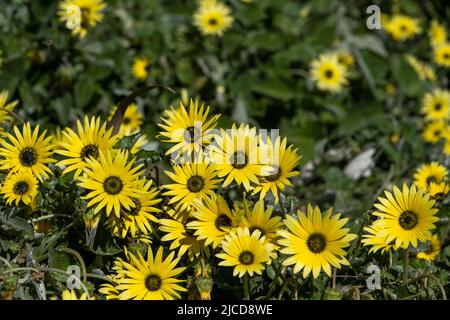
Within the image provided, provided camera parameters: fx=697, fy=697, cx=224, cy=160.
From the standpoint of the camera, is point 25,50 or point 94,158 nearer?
point 94,158

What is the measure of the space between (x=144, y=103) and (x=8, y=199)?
209cm

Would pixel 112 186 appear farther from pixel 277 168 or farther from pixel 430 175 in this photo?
pixel 430 175

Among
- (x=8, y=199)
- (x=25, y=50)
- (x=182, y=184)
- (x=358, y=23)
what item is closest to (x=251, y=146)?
(x=182, y=184)

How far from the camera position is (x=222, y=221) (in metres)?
2.06

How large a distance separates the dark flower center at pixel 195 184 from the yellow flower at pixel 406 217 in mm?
527

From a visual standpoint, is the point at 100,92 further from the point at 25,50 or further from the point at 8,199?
the point at 8,199

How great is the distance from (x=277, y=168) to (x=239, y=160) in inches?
4.7

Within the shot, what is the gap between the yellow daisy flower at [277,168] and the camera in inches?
81.7

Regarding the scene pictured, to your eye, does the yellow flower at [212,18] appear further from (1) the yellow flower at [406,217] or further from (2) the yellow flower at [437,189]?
(1) the yellow flower at [406,217]

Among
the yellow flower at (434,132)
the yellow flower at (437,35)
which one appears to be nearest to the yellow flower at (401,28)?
the yellow flower at (437,35)

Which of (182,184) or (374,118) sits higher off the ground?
(374,118)

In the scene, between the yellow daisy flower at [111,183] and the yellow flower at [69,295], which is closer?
the yellow flower at [69,295]

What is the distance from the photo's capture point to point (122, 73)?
407cm

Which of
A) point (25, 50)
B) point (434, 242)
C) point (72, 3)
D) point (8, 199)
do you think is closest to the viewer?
point (8, 199)
